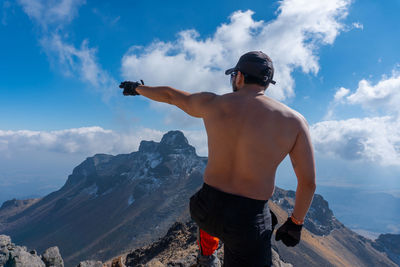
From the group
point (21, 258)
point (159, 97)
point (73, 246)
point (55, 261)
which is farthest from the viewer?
point (73, 246)

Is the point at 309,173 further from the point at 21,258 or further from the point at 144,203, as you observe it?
the point at 144,203

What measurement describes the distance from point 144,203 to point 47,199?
104055 mm

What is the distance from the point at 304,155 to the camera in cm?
299

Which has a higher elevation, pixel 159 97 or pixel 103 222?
pixel 159 97

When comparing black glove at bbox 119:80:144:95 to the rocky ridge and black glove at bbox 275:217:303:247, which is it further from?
the rocky ridge

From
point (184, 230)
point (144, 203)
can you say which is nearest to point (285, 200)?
point (144, 203)

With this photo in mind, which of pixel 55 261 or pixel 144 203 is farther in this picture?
pixel 144 203

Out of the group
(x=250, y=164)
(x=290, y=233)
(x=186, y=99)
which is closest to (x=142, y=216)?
(x=186, y=99)

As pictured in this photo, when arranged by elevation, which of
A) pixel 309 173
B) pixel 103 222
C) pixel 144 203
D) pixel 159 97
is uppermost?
pixel 159 97

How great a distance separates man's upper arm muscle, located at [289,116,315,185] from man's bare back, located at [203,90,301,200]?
0.09 meters

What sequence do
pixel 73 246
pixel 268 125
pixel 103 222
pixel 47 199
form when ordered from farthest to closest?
1. pixel 47 199
2. pixel 103 222
3. pixel 73 246
4. pixel 268 125

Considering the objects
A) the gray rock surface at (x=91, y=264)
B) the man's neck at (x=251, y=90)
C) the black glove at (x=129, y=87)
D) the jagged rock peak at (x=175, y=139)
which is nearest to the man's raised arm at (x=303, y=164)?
the man's neck at (x=251, y=90)

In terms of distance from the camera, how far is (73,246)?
384 ft

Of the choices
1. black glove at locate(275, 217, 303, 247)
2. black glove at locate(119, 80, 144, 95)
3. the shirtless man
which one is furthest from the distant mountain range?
the shirtless man
